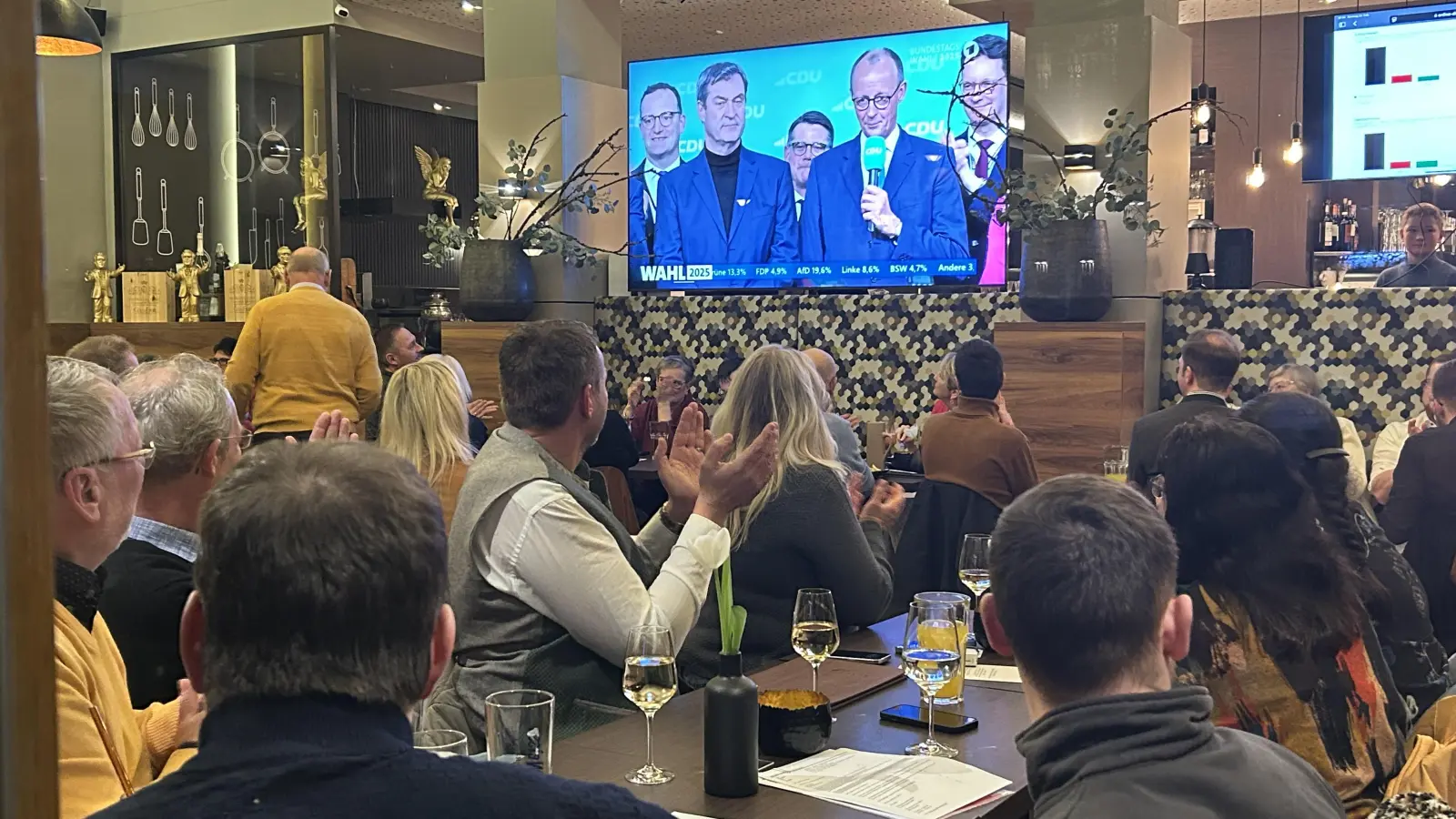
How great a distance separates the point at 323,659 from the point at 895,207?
706 cm

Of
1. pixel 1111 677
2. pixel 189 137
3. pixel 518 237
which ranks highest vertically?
pixel 189 137

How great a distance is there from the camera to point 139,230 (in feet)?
36.1

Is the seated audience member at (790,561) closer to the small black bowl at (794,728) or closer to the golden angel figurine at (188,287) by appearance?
the small black bowl at (794,728)

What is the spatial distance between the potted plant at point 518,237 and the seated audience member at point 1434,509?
532cm

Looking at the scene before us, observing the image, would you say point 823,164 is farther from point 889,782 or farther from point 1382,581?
point 889,782

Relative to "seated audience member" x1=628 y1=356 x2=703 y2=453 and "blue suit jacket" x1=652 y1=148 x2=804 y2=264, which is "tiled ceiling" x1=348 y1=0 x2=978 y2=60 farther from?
"seated audience member" x1=628 y1=356 x2=703 y2=453

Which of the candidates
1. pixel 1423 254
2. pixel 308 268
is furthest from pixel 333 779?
pixel 1423 254

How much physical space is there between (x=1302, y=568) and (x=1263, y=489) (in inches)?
6.1

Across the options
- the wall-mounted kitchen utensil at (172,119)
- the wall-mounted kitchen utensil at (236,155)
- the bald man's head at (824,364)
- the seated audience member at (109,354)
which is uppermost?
the wall-mounted kitchen utensil at (172,119)

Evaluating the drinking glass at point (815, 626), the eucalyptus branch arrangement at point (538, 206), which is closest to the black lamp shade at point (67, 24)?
the eucalyptus branch arrangement at point (538, 206)

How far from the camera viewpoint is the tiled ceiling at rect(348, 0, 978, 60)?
10.6 m

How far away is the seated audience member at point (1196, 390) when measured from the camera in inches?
187

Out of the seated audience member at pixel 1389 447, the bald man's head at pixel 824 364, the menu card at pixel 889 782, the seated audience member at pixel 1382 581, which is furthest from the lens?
the bald man's head at pixel 824 364

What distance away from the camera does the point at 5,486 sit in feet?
1.66
